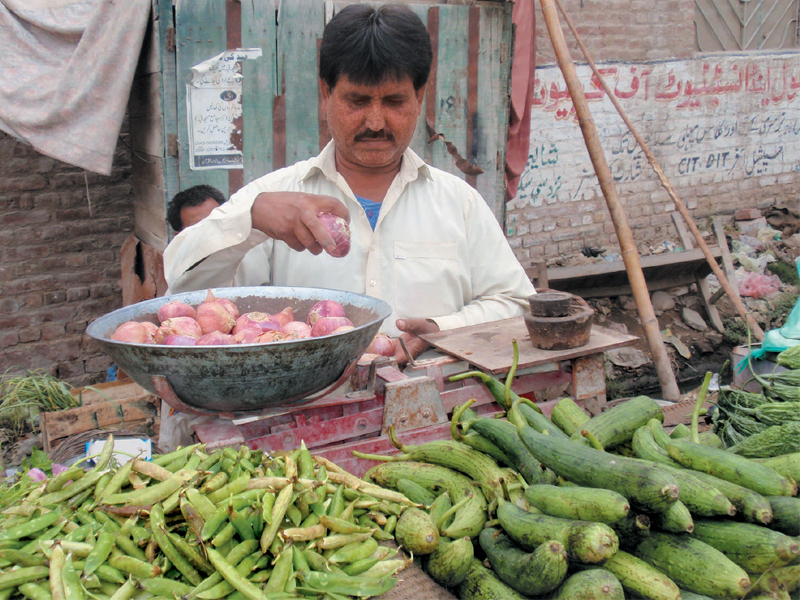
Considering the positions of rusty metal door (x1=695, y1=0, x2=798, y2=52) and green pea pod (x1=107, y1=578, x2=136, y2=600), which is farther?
rusty metal door (x1=695, y1=0, x2=798, y2=52)

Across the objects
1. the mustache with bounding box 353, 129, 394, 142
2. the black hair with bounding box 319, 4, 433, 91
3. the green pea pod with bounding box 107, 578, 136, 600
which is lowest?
the green pea pod with bounding box 107, 578, 136, 600

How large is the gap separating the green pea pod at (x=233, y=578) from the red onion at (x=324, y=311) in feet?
2.33

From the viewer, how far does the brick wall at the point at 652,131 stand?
21.9 feet

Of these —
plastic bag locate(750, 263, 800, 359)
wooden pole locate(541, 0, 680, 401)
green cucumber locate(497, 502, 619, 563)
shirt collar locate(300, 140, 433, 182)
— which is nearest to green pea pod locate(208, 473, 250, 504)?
green cucumber locate(497, 502, 619, 563)

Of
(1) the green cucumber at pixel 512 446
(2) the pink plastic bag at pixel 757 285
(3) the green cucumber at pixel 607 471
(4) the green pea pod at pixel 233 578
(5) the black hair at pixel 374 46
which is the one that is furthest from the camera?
(2) the pink plastic bag at pixel 757 285

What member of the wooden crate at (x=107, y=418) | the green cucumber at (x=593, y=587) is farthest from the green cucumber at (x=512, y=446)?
the wooden crate at (x=107, y=418)

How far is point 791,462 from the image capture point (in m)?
1.58

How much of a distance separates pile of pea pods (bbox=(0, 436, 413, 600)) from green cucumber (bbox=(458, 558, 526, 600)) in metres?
0.13

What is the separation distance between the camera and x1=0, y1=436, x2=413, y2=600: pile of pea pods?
126cm

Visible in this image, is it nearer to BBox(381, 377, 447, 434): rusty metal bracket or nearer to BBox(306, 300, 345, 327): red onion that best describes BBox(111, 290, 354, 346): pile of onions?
BBox(306, 300, 345, 327): red onion

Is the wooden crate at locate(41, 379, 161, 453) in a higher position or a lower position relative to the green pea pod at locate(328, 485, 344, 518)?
lower

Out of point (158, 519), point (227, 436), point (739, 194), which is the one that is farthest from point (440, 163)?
point (739, 194)

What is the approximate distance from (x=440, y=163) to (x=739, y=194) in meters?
5.21

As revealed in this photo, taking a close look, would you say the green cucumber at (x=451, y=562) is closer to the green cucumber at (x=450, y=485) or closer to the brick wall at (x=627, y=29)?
the green cucumber at (x=450, y=485)
